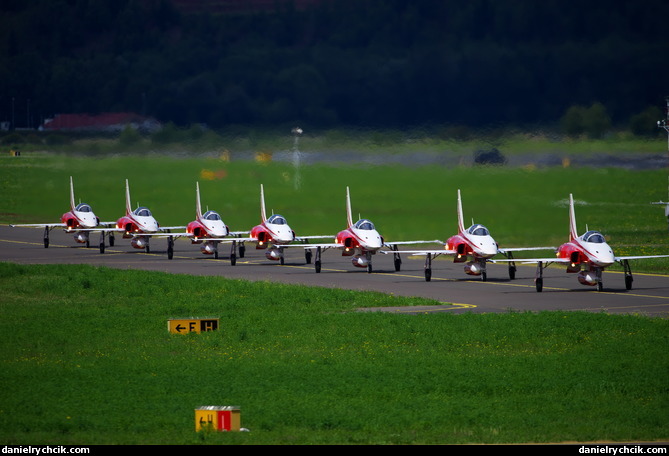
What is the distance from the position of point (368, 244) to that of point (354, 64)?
65.2 ft

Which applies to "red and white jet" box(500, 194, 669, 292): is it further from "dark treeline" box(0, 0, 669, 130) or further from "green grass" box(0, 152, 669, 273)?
"dark treeline" box(0, 0, 669, 130)

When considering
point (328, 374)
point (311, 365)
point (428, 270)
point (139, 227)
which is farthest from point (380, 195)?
point (328, 374)

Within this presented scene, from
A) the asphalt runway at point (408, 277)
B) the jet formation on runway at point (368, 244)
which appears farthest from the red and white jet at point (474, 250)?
the asphalt runway at point (408, 277)

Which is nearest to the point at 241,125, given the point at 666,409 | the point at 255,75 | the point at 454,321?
the point at 255,75

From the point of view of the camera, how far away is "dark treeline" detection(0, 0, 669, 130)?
5700cm

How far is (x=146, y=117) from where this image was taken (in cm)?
6981

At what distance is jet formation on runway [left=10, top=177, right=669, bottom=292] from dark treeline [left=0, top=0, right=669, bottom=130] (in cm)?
788

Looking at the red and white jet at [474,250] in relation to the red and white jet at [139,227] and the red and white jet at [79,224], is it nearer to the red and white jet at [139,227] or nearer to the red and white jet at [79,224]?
the red and white jet at [139,227]

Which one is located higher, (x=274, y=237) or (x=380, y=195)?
(x=380, y=195)

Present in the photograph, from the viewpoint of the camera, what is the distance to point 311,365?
81.9 ft

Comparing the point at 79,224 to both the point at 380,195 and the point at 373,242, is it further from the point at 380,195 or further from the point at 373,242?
the point at 373,242

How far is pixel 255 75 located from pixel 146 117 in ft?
23.9

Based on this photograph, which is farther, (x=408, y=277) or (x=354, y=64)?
(x=354, y=64)

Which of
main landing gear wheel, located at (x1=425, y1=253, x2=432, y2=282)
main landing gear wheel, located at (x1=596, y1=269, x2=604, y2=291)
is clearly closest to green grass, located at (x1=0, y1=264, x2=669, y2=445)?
main landing gear wheel, located at (x1=596, y1=269, x2=604, y2=291)
